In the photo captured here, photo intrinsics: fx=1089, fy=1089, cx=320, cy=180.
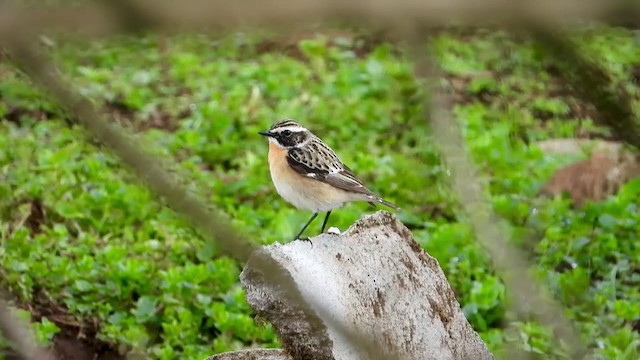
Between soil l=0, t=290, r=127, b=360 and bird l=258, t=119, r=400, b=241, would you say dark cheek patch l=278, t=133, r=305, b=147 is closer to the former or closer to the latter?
bird l=258, t=119, r=400, b=241

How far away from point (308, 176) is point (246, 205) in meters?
2.39

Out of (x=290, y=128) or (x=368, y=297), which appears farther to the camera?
(x=290, y=128)

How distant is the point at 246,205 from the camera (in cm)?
809

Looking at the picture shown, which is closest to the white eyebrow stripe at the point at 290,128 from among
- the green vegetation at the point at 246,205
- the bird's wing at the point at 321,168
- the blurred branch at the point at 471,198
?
the bird's wing at the point at 321,168

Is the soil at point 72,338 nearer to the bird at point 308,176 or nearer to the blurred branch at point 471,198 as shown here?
the bird at point 308,176

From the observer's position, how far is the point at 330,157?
6043 millimetres

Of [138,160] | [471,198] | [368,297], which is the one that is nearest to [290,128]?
[368,297]

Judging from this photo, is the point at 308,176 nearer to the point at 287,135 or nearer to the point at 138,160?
the point at 287,135

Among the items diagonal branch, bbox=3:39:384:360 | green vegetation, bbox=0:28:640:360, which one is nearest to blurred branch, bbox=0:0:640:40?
diagonal branch, bbox=3:39:384:360

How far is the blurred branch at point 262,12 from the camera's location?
978 mm

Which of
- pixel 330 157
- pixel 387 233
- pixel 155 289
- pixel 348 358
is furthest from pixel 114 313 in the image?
pixel 348 358

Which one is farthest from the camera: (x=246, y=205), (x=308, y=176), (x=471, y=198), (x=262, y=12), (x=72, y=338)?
(x=246, y=205)

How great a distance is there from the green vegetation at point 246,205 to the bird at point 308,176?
441mm

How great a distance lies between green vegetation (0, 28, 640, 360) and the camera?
616 centimetres
